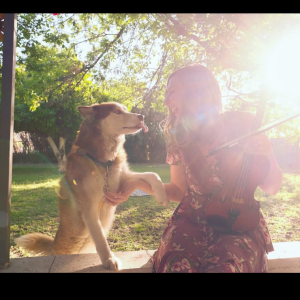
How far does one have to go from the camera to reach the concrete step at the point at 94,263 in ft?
6.89

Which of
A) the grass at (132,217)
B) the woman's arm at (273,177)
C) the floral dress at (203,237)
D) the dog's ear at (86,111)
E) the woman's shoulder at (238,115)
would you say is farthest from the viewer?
the grass at (132,217)

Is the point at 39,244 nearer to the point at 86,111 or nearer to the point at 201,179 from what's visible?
the point at 86,111

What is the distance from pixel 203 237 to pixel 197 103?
909 millimetres

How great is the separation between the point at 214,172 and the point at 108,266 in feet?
3.56

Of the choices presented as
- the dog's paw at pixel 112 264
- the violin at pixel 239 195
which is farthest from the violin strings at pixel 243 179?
the dog's paw at pixel 112 264

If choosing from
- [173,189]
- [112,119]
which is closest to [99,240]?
[173,189]

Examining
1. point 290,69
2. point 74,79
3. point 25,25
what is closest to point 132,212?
point 74,79

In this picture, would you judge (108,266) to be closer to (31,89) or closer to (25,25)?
(31,89)

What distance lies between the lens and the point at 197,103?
1.98 meters

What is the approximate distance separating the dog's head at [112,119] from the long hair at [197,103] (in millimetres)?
647

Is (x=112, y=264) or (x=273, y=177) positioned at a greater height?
(x=273, y=177)

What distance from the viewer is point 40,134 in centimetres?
1111

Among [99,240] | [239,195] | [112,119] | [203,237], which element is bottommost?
[99,240]

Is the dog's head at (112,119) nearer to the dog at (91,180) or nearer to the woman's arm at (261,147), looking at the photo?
the dog at (91,180)
